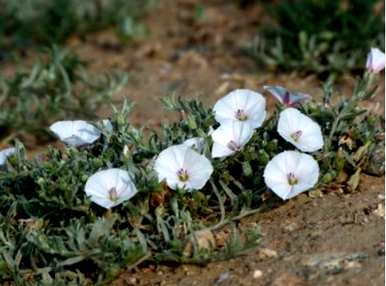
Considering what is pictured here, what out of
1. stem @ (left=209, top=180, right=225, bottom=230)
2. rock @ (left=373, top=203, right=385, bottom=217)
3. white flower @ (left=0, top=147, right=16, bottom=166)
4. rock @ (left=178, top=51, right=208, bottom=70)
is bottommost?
rock @ (left=178, top=51, right=208, bottom=70)

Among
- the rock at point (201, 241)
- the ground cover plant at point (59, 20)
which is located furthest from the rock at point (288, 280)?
the ground cover plant at point (59, 20)

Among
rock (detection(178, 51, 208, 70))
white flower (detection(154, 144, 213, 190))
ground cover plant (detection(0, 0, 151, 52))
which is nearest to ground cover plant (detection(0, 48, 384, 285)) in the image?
white flower (detection(154, 144, 213, 190))

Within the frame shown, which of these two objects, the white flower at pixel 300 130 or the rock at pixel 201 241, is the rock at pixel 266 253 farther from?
the white flower at pixel 300 130

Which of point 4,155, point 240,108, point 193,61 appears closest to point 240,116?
point 240,108

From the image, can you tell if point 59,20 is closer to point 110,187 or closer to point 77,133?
point 77,133

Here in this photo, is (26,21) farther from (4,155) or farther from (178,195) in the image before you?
(178,195)

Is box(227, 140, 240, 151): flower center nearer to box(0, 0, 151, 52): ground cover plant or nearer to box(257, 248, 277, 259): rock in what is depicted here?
box(257, 248, 277, 259): rock

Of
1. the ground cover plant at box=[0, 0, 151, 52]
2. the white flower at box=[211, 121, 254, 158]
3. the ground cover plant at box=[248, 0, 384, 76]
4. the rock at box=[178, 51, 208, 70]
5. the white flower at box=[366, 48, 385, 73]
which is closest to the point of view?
the white flower at box=[211, 121, 254, 158]
